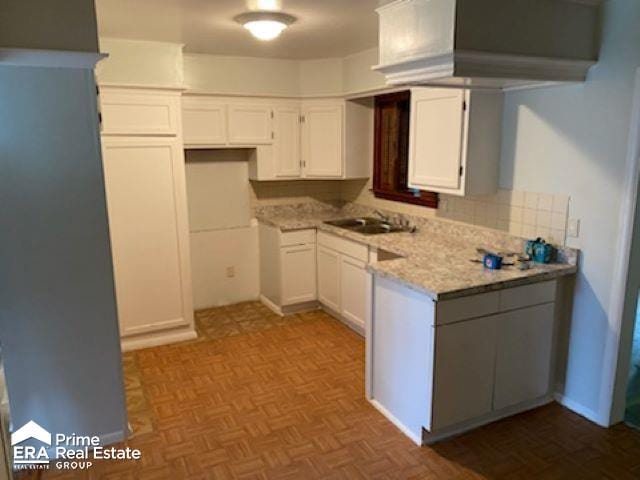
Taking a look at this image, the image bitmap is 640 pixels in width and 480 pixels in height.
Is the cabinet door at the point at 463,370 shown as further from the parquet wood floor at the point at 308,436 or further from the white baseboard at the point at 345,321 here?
the white baseboard at the point at 345,321

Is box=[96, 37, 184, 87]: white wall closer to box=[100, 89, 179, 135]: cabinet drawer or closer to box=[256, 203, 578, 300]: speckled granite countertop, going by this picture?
box=[100, 89, 179, 135]: cabinet drawer

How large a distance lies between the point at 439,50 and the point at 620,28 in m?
1.05

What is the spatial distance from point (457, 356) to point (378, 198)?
2.36m

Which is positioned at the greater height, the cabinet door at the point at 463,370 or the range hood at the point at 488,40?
the range hood at the point at 488,40

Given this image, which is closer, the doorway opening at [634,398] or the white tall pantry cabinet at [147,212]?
the doorway opening at [634,398]

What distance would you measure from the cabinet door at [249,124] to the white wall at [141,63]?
77cm

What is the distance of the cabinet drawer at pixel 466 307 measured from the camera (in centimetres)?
252

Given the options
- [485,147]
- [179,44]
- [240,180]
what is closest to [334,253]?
[240,180]

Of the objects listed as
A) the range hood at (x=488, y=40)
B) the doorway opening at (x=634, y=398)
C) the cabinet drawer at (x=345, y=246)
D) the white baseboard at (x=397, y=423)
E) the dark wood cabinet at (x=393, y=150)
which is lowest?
the white baseboard at (x=397, y=423)

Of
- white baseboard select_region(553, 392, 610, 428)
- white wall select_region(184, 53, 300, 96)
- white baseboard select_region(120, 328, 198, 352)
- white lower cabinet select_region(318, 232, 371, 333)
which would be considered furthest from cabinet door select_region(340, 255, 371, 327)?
white wall select_region(184, 53, 300, 96)

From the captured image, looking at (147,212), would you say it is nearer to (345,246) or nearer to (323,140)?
(345,246)

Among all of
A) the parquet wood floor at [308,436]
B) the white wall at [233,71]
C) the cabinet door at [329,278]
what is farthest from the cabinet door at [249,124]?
the parquet wood floor at [308,436]

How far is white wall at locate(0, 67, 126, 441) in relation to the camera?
7.63ft

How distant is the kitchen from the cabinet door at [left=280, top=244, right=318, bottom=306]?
21 millimetres
